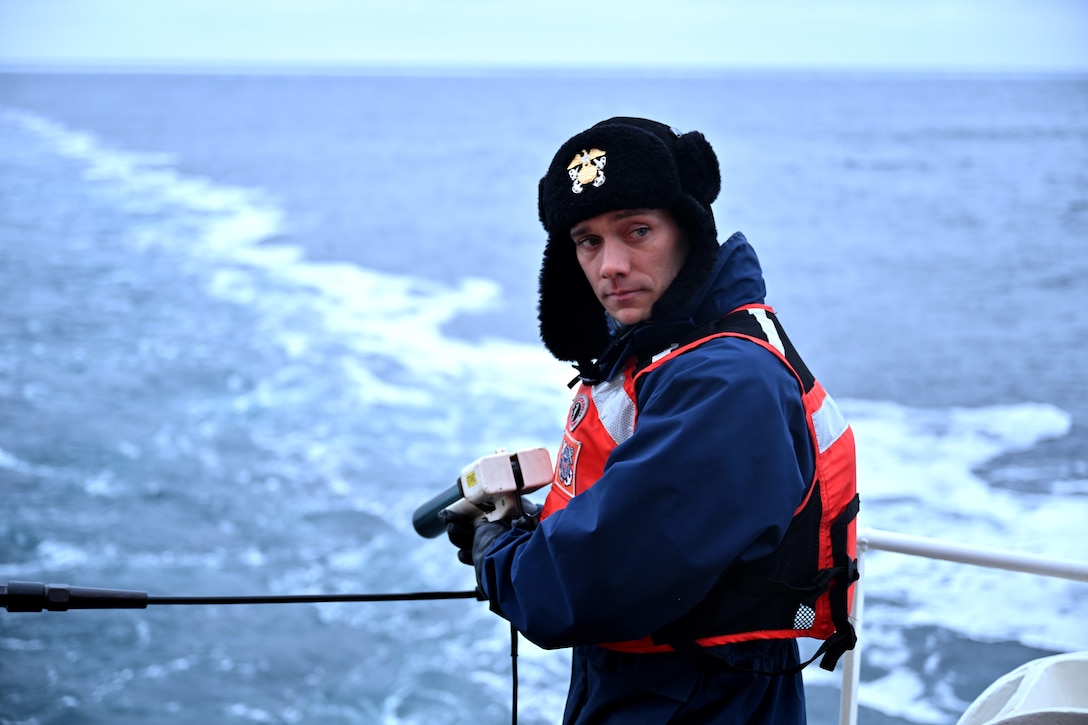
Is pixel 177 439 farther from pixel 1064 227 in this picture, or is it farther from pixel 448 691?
pixel 1064 227

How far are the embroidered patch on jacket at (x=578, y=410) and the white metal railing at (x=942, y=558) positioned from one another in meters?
0.65

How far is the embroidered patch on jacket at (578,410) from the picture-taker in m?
1.84

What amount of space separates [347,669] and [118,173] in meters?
29.7

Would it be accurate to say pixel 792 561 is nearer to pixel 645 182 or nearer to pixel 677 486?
pixel 677 486

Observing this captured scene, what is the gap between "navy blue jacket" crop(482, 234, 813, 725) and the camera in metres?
1.48

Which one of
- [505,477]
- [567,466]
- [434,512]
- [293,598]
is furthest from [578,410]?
[293,598]

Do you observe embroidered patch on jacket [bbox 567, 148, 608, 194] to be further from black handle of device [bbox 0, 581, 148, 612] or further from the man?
black handle of device [bbox 0, 581, 148, 612]

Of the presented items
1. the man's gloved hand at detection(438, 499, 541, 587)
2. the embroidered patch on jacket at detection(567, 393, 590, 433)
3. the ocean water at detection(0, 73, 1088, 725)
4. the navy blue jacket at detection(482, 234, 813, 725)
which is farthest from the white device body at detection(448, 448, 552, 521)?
the ocean water at detection(0, 73, 1088, 725)

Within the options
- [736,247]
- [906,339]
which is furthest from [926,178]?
[736,247]

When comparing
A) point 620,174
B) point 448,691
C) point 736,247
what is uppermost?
point 620,174

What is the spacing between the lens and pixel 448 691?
8836 millimetres

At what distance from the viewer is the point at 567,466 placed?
1.84 metres

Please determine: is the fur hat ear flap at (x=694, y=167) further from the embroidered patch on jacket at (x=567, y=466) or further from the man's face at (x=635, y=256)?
the embroidered patch on jacket at (x=567, y=466)

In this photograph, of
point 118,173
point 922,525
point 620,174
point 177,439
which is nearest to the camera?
point 620,174
